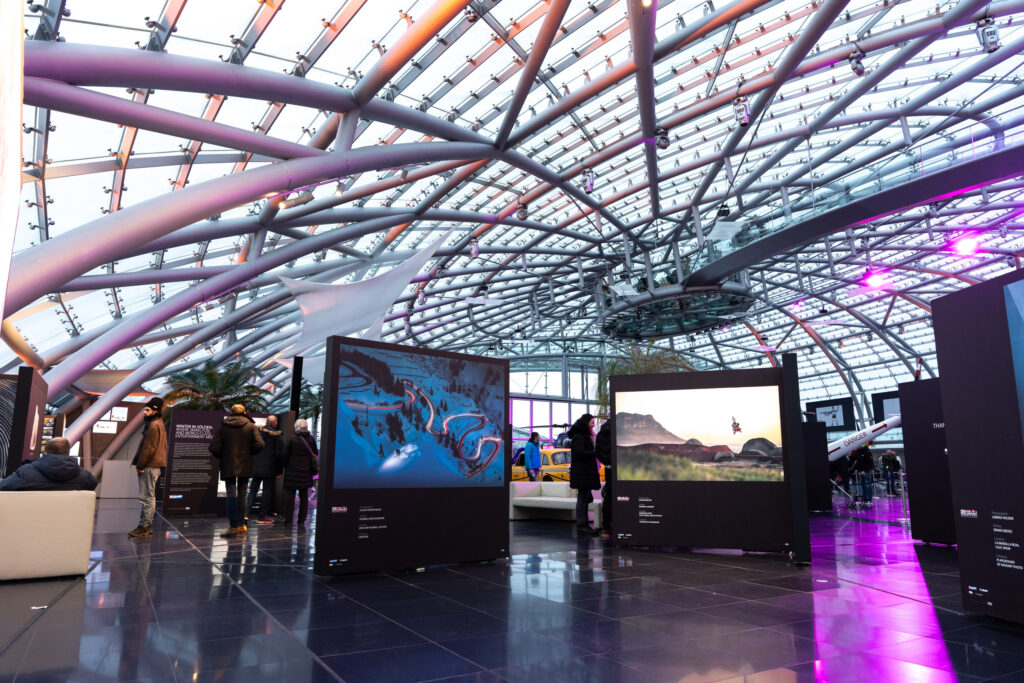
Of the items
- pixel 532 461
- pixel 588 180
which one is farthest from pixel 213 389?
pixel 588 180

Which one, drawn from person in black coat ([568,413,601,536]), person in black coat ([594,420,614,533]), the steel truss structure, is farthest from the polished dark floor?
the steel truss structure

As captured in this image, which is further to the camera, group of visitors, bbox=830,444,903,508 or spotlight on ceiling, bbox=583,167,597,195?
group of visitors, bbox=830,444,903,508

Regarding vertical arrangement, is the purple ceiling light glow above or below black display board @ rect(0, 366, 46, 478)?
above

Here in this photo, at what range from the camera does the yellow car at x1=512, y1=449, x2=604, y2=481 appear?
20.0 metres

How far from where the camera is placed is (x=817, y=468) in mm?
18031

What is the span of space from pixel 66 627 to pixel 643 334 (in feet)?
123

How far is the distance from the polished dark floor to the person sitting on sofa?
0.82 metres

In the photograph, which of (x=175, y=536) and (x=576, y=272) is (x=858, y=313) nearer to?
(x=576, y=272)

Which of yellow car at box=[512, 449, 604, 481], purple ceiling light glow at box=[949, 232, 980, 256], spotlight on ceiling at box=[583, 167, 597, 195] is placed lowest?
yellow car at box=[512, 449, 604, 481]

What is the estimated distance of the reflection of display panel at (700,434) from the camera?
9828mm

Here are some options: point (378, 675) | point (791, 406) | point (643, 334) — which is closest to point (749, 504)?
point (791, 406)

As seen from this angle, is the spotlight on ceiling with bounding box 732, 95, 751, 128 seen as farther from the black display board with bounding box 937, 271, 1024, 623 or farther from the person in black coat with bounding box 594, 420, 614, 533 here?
the black display board with bounding box 937, 271, 1024, 623

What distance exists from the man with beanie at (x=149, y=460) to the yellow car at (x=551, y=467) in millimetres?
11317

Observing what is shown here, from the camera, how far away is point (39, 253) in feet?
29.6
